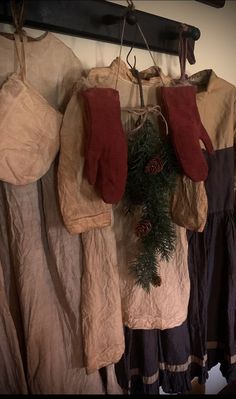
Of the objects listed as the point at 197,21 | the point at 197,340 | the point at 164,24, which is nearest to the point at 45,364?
the point at 197,340

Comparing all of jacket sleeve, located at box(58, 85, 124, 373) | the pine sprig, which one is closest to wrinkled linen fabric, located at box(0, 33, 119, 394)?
jacket sleeve, located at box(58, 85, 124, 373)

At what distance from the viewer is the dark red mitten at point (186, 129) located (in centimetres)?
47

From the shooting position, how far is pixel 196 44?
685 mm

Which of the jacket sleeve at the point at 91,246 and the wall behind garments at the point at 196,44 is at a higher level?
the wall behind garments at the point at 196,44

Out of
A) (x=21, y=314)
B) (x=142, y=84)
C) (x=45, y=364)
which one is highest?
(x=142, y=84)

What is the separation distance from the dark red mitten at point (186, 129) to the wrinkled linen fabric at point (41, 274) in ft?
0.63

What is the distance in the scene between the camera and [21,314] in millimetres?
497

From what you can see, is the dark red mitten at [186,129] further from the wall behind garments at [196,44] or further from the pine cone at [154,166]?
the wall behind garments at [196,44]

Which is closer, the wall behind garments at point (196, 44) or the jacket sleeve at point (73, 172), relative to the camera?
the jacket sleeve at point (73, 172)

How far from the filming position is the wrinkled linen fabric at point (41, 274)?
0.45 metres

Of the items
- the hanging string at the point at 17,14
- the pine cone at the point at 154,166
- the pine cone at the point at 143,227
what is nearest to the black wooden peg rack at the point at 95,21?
the hanging string at the point at 17,14

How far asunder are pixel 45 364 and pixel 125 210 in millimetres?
358

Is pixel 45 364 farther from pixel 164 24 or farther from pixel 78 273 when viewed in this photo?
pixel 164 24

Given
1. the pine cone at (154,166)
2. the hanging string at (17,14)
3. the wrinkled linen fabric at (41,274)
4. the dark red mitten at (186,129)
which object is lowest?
the wrinkled linen fabric at (41,274)
